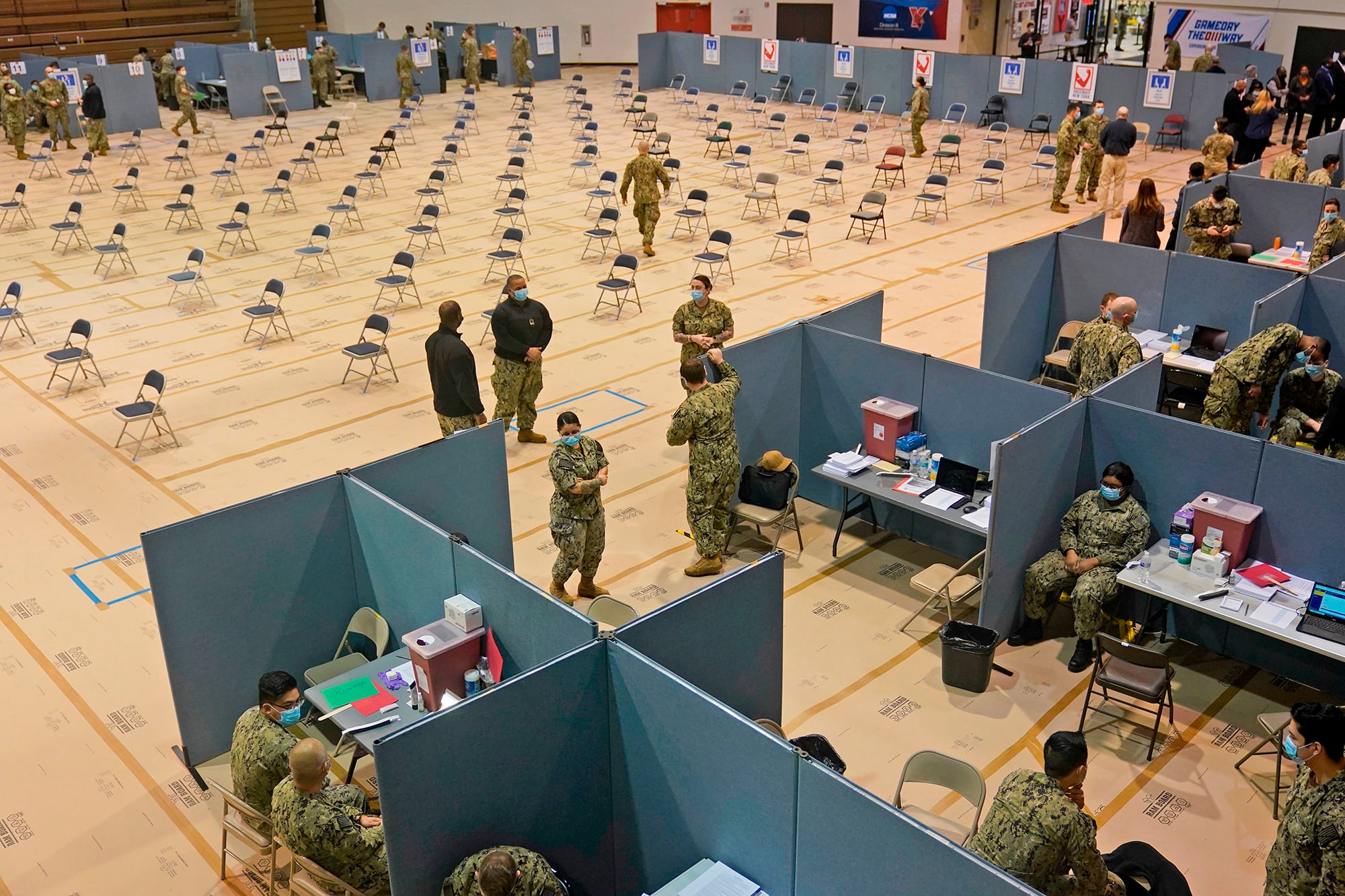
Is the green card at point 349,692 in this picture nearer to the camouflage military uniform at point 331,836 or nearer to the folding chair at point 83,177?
the camouflage military uniform at point 331,836

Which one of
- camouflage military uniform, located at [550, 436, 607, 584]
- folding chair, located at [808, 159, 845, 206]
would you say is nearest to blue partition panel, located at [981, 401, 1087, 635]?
camouflage military uniform, located at [550, 436, 607, 584]

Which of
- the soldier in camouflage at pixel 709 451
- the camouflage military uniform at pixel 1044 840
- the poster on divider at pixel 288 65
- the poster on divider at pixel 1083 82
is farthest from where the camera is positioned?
the poster on divider at pixel 288 65

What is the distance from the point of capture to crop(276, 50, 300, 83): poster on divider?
28531 millimetres

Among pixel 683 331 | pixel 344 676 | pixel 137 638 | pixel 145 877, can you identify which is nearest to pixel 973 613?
pixel 683 331

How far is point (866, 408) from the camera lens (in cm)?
895

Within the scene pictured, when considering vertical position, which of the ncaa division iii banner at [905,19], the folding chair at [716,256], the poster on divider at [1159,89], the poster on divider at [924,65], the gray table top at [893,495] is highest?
the ncaa division iii banner at [905,19]

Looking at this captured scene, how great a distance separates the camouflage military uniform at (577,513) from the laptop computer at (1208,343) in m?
6.30

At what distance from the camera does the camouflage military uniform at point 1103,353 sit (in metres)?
8.99

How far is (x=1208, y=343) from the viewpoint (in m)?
10.8

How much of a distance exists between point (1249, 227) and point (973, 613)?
28.0 feet

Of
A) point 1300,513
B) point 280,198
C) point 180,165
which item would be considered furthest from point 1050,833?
point 180,165

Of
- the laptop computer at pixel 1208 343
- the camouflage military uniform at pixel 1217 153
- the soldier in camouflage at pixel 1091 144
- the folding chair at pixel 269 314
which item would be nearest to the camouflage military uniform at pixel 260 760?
the folding chair at pixel 269 314

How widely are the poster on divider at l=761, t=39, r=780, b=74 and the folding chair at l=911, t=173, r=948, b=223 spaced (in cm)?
1019

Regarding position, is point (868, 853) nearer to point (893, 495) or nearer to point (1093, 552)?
point (1093, 552)
